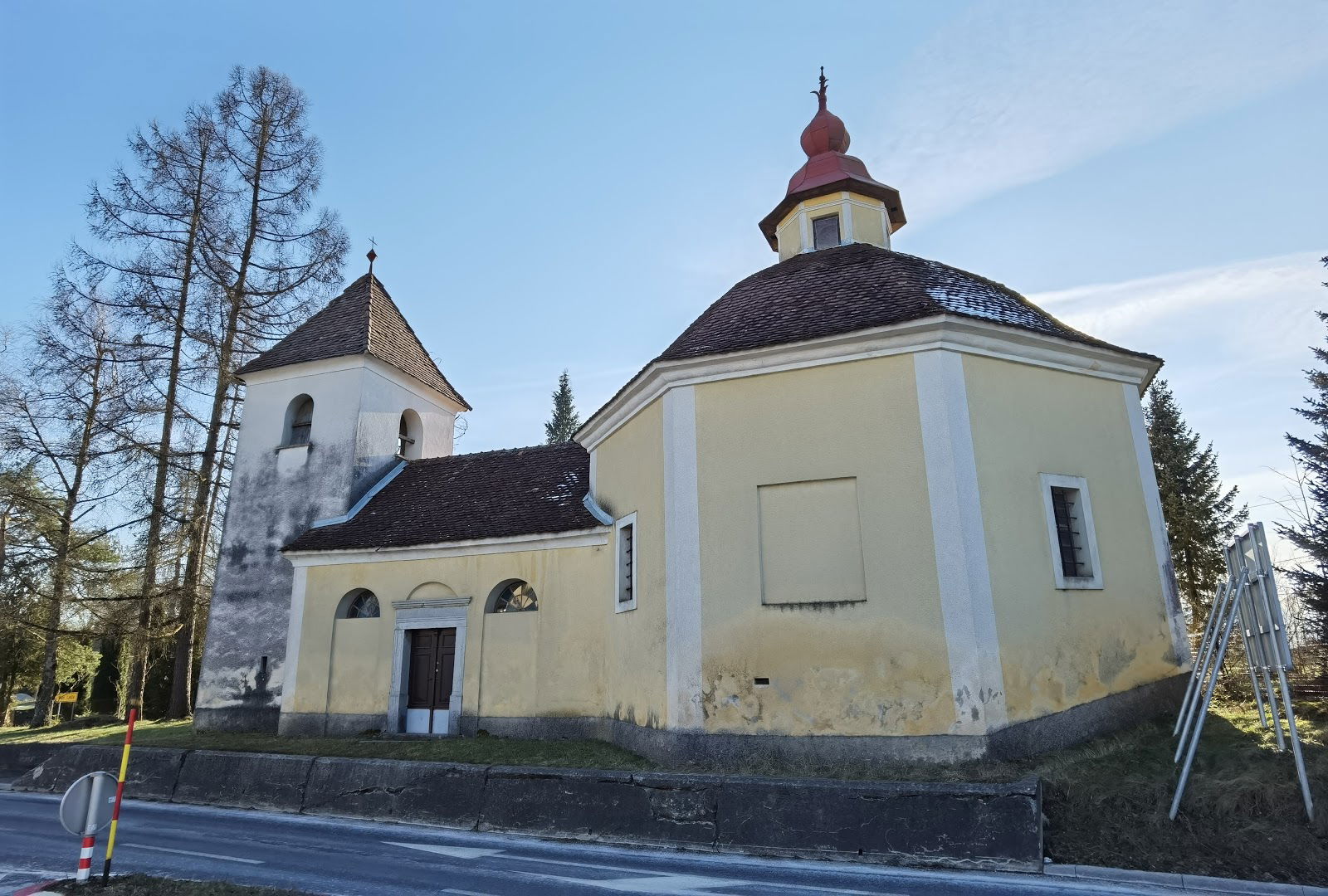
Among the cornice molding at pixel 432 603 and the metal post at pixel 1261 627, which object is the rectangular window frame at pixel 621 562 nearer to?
the cornice molding at pixel 432 603

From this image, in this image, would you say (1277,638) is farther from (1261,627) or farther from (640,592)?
(640,592)

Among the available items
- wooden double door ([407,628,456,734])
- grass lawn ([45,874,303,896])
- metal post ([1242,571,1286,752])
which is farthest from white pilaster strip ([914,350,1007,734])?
wooden double door ([407,628,456,734])

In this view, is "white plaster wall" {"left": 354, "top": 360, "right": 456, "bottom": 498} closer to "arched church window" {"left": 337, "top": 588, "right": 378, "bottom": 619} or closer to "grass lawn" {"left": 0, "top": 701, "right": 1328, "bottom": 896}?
"arched church window" {"left": 337, "top": 588, "right": 378, "bottom": 619}

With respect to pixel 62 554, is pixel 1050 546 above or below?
below

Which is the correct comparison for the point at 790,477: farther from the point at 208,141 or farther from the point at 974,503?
the point at 208,141

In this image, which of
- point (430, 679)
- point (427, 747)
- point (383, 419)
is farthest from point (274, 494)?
point (427, 747)

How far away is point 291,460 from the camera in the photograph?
1877 cm

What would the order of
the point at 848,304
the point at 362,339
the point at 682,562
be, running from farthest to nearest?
the point at 362,339 → the point at 848,304 → the point at 682,562

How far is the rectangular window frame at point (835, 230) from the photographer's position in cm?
1612

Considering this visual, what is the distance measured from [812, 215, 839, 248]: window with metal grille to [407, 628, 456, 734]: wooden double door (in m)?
11.1

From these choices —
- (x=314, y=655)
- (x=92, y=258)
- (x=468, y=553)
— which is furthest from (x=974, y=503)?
(x=92, y=258)

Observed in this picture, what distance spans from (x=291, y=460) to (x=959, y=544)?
15.8m

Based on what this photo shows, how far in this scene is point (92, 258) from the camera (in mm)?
21906

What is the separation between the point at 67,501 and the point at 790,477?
24048mm
